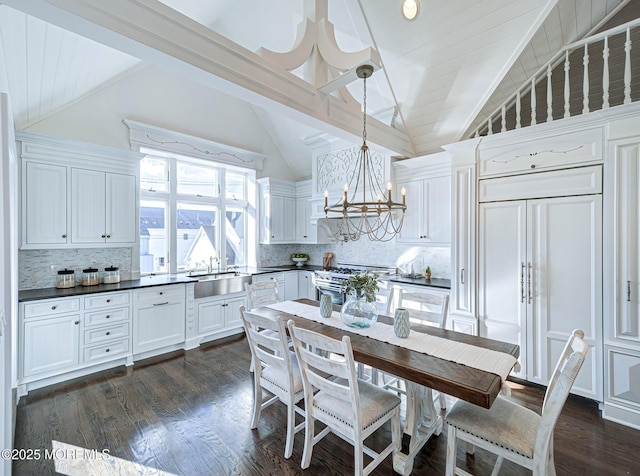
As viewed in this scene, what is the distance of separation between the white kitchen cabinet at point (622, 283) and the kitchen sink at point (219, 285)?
4.15 m

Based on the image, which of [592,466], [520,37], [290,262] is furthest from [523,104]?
[290,262]

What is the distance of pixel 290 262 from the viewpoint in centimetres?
623

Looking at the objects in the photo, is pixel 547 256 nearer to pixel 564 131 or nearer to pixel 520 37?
pixel 564 131

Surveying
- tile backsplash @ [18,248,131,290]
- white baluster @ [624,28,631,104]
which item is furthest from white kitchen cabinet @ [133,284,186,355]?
white baluster @ [624,28,631,104]

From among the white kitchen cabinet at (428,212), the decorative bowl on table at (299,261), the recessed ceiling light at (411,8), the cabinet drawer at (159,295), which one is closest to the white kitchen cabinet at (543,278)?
the white kitchen cabinet at (428,212)

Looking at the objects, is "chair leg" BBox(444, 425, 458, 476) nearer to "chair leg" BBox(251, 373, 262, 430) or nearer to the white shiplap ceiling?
"chair leg" BBox(251, 373, 262, 430)

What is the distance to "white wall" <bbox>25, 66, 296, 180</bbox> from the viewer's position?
144 inches

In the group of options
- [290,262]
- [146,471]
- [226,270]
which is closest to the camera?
[146,471]

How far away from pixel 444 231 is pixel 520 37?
212 cm

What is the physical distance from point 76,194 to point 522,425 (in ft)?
14.9

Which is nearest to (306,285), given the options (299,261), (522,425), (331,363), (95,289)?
(299,261)

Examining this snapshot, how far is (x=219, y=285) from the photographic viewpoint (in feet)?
14.1

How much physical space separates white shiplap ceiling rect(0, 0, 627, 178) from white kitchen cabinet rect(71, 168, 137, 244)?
831 millimetres

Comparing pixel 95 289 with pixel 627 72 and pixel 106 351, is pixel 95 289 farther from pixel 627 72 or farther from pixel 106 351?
pixel 627 72
